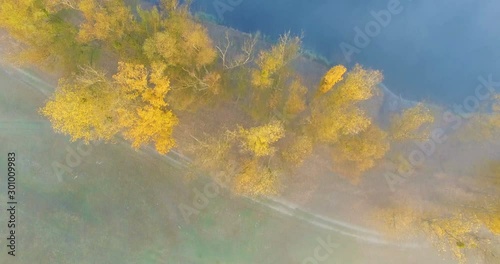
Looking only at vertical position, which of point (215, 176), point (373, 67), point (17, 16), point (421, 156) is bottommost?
point (215, 176)

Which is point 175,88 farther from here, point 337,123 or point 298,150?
point 337,123

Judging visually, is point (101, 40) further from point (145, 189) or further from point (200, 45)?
point (145, 189)

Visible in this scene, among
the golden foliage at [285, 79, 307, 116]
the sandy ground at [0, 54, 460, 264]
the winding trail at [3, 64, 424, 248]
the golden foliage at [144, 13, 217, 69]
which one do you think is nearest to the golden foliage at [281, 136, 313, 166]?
the golden foliage at [285, 79, 307, 116]

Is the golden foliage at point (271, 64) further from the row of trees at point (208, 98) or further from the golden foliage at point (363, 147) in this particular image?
the golden foliage at point (363, 147)

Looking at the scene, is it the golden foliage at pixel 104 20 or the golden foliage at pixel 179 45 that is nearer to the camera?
the golden foliage at pixel 104 20

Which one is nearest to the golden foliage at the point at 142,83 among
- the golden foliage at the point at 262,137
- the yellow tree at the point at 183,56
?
the yellow tree at the point at 183,56

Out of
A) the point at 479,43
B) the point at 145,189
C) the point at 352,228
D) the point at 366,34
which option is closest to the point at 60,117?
the point at 145,189
